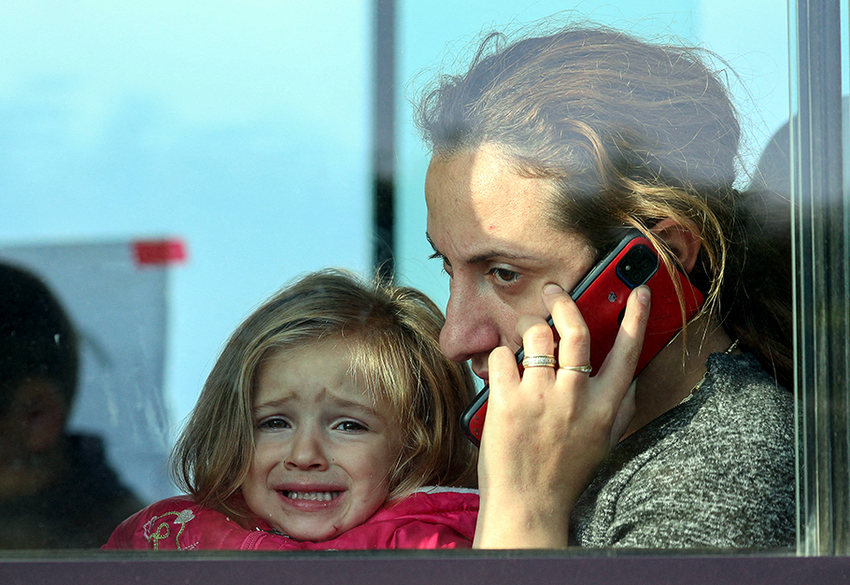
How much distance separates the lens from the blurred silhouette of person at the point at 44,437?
121 cm

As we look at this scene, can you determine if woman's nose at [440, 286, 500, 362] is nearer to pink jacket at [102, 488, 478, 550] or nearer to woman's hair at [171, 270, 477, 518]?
woman's hair at [171, 270, 477, 518]

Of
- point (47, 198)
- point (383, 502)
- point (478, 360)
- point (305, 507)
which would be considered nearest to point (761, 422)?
point (478, 360)

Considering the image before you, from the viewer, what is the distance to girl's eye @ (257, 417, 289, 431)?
1649 mm

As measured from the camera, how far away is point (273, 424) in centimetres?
166

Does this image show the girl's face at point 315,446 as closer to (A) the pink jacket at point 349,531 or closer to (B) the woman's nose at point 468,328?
(A) the pink jacket at point 349,531

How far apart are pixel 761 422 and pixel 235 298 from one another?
0.87 meters

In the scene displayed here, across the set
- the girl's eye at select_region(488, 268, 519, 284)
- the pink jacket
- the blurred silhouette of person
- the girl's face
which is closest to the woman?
the girl's eye at select_region(488, 268, 519, 284)

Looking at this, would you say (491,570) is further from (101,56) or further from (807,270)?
(101,56)

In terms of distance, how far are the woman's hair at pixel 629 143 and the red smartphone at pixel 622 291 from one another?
26 millimetres

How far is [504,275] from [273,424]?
543mm

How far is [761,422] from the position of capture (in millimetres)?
1276

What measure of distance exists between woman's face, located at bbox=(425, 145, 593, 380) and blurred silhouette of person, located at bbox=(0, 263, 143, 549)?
618 millimetres

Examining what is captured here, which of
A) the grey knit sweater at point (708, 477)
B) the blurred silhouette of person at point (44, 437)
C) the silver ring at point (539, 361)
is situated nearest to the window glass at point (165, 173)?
the blurred silhouette of person at point (44, 437)

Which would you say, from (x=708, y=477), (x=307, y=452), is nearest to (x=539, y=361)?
(x=708, y=477)
